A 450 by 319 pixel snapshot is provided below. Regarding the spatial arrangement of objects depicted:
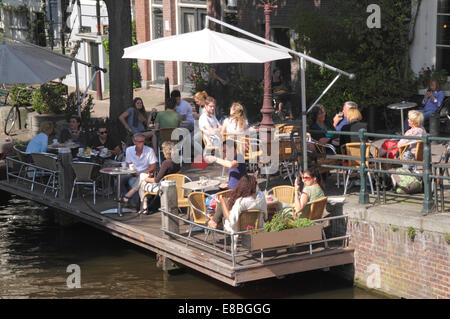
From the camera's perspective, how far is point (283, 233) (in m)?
9.67

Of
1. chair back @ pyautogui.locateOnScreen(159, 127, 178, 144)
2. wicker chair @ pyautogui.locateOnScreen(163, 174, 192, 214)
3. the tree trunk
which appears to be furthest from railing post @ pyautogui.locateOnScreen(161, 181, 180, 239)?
the tree trunk

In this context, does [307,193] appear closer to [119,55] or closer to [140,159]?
[140,159]

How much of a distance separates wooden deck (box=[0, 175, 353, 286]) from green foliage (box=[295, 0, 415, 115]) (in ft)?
21.1

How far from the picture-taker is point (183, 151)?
15.1 meters

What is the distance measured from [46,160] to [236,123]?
349 cm

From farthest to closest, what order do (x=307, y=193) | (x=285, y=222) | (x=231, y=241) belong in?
(x=307, y=193)
(x=285, y=222)
(x=231, y=241)

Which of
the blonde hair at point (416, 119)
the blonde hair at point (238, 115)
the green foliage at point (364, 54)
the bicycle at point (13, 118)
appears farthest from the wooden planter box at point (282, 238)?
→ the bicycle at point (13, 118)

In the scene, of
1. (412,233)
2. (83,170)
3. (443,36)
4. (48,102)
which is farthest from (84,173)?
(443,36)

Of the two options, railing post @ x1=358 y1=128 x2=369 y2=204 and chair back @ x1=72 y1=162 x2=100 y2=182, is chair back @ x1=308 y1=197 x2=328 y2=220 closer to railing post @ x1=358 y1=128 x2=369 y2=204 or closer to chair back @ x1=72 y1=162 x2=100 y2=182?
railing post @ x1=358 y1=128 x2=369 y2=204

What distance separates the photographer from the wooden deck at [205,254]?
9664 millimetres

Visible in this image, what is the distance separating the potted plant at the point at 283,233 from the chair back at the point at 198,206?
1049mm

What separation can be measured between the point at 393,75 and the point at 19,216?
8.49 m

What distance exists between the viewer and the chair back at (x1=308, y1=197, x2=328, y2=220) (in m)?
10.2
